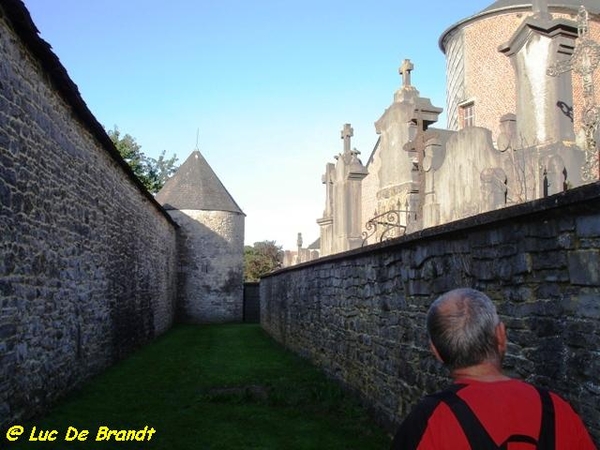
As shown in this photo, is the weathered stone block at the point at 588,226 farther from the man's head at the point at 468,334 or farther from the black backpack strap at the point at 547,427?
the black backpack strap at the point at 547,427

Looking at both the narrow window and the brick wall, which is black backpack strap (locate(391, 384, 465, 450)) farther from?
the narrow window

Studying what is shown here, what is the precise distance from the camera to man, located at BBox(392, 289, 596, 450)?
161cm

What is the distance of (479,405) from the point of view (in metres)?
1.65

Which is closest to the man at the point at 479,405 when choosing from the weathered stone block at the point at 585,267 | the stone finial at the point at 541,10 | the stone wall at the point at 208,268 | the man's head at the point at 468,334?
the man's head at the point at 468,334

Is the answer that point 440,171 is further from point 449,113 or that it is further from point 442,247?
point 449,113

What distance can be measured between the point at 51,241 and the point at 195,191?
21088mm

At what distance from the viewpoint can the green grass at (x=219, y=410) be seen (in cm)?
532

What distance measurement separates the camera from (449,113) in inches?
1041

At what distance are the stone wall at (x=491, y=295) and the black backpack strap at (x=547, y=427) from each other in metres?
1.27

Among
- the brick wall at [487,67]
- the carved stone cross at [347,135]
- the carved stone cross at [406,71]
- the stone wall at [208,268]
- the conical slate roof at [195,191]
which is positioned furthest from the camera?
the conical slate roof at [195,191]

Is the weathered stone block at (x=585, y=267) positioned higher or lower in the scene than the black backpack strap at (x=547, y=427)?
higher

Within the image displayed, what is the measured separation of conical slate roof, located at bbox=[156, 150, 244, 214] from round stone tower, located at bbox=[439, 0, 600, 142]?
1097cm

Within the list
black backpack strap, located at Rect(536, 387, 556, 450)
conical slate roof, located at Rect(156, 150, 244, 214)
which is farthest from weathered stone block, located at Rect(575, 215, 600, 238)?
conical slate roof, located at Rect(156, 150, 244, 214)

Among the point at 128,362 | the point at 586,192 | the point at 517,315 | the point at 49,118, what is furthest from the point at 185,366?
the point at 586,192
